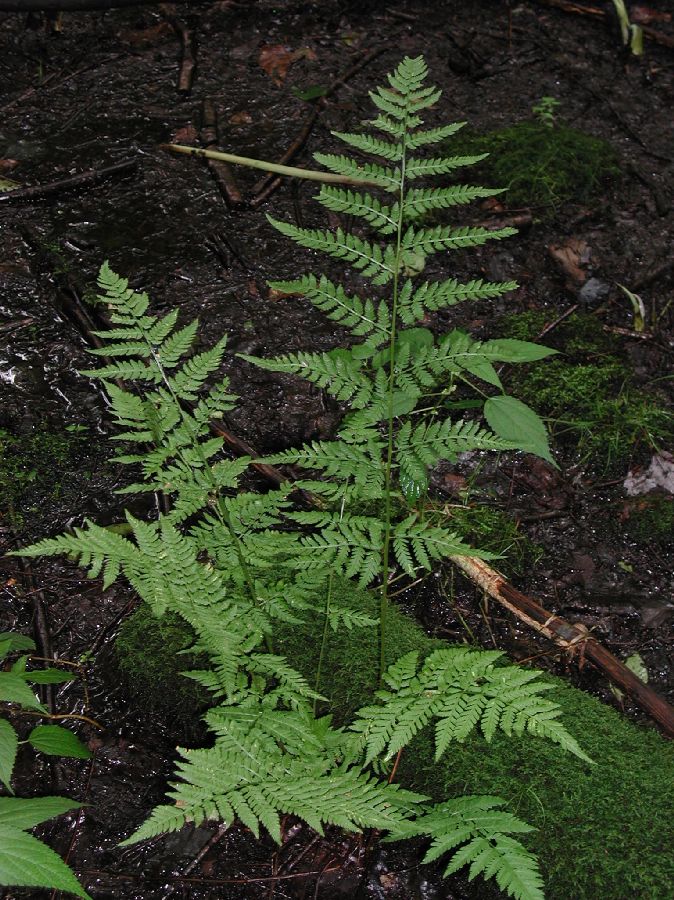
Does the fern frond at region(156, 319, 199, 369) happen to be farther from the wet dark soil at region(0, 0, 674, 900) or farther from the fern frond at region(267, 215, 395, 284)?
the wet dark soil at region(0, 0, 674, 900)

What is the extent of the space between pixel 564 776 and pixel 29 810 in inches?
65.2

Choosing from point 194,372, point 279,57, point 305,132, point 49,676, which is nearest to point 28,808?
point 49,676

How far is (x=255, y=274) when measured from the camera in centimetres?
439

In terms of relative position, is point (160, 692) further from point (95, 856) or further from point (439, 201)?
point (439, 201)

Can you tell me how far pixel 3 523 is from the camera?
11.0 feet

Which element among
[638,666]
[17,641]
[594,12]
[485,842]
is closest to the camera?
[485,842]

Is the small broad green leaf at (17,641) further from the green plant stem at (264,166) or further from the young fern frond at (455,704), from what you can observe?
the green plant stem at (264,166)

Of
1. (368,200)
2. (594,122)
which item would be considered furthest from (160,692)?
(594,122)

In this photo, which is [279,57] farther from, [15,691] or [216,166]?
[15,691]

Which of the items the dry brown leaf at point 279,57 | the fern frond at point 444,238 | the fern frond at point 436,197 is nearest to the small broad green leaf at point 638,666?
the fern frond at point 444,238

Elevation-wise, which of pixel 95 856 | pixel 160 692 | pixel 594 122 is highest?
pixel 594 122

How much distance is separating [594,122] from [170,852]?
526 centimetres

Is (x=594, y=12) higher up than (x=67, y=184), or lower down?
higher up

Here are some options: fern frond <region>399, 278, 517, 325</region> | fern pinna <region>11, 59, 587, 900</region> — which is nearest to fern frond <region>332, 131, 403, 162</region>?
fern pinna <region>11, 59, 587, 900</region>
